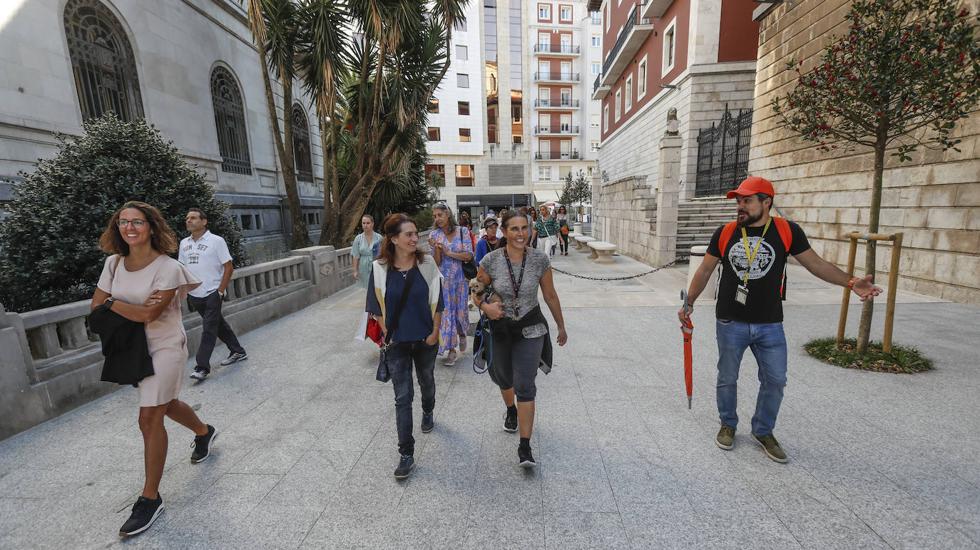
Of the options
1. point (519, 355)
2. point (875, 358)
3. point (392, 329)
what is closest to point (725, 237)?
point (519, 355)

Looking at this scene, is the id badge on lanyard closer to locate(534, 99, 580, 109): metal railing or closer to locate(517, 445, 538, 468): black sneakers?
locate(517, 445, 538, 468): black sneakers

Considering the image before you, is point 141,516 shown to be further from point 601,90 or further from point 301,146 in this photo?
point 601,90

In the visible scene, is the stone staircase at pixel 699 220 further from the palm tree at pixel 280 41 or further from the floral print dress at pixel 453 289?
the palm tree at pixel 280 41

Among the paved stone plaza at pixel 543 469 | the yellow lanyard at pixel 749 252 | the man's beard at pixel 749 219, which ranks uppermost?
the man's beard at pixel 749 219

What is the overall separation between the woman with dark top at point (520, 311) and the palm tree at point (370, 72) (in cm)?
898

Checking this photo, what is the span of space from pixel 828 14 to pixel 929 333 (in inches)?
293

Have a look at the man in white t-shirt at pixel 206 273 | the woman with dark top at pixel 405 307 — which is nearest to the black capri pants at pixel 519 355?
the woman with dark top at pixel 405 307

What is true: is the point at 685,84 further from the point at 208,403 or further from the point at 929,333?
the point at 208,403

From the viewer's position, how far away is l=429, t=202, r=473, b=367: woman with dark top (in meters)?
4.68

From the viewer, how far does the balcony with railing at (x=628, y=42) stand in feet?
63.4

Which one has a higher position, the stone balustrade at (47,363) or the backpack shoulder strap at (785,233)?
the backpack shoulder strap at (785,233)

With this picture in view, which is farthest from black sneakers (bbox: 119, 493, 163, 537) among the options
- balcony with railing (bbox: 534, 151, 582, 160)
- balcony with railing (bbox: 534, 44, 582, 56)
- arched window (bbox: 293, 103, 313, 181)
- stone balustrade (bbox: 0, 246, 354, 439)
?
balcony with railing (bbox: 534, 44, 582, 56)

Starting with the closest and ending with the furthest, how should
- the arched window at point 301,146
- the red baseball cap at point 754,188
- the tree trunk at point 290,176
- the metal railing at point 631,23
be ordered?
the red baseball cap at point 754,188 < the tree trunk at point 290,176 < the arched window at point 301,146 < the metal railing at point 631,23

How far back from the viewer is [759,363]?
284 centimetres
